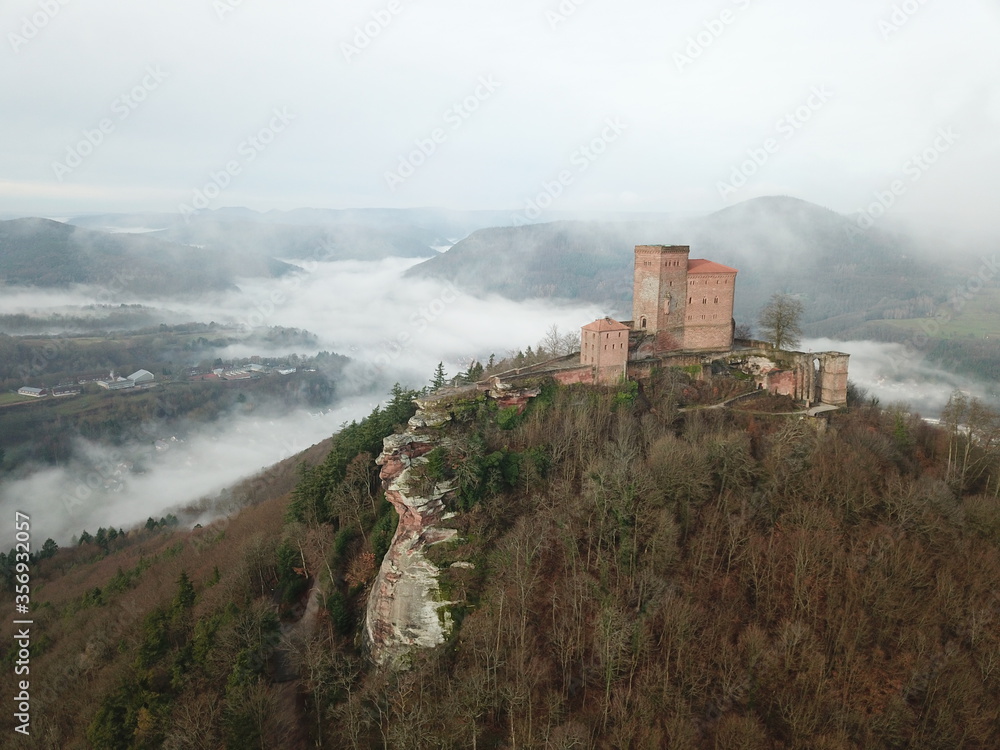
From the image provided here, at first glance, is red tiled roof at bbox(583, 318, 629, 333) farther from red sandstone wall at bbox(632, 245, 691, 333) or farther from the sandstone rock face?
the sandstone rock face

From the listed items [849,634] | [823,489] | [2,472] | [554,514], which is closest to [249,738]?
[554,514]

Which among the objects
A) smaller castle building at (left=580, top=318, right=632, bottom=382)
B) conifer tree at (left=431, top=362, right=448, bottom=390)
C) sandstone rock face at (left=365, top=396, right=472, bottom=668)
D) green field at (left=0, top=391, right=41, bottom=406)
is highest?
smaller castle building at (left=580, top=318, right=632, bottom=382)

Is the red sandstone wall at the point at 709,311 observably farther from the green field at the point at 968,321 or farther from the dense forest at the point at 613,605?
the green field at the point at 968,321

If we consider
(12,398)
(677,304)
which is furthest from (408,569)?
(12,398)

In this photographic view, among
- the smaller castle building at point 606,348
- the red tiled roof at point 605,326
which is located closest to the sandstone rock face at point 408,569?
the smaller castle building at point 606,348

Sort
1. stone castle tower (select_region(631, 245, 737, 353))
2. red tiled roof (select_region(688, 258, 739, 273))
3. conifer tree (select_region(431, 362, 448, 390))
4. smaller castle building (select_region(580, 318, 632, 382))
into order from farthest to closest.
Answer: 1. red tiled roof (select_region(688, 258, 739, 273))
2. stone castle tower (select_region(631, 245, 737, 353))
3. conifer tree (select_region(431, 362, 448, 390))
4. smaller castle building (select_region(580, 318, 632, 382))

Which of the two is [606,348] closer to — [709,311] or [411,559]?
[709,311]

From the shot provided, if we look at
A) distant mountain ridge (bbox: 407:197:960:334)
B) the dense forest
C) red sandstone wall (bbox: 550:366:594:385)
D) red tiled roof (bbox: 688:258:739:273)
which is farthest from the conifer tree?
distant mountain ridge (bbox: 407:197:960:334)

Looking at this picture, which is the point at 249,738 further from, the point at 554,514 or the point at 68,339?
the point at 68,339
